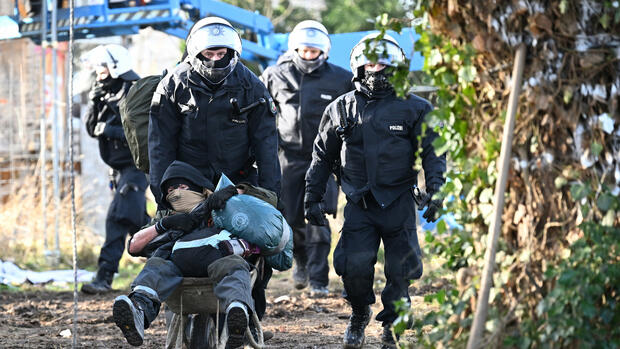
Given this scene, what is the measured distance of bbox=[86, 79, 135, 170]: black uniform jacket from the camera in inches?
381

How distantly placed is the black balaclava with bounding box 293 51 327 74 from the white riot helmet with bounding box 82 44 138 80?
5.27 feet

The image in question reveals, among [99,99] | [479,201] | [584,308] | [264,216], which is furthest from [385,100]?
[99,99]

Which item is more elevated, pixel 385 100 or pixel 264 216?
pixel 385 100

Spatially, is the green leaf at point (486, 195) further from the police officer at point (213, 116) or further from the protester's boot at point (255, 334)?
the police officer at point (213, 116)

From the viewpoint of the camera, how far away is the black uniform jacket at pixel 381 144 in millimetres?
6617

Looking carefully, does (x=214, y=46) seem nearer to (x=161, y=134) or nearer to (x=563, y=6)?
(x=161, y=134)

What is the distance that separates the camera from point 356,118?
673 cm

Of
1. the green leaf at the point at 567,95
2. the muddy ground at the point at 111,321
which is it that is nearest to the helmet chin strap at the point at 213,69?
the muddy ground at the point at 111,321

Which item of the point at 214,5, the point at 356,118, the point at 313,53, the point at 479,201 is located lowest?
the point at 479,201

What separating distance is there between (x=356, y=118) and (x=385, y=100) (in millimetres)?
223

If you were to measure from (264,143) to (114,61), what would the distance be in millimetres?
3538

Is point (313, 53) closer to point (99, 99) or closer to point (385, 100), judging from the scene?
point (99, 99)

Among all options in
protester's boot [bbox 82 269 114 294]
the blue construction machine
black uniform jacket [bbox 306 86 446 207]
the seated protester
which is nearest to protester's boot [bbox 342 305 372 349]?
black uniform jacket [bbox 306 86 446 207]

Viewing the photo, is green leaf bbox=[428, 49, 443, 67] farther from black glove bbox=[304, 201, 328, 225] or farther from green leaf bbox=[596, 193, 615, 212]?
black glove bbox=[304, 201, 328, 225]
